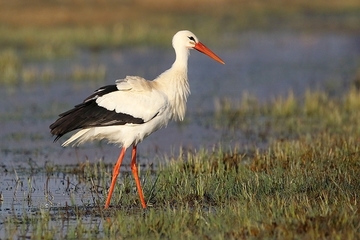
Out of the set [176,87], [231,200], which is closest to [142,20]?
[176,87]

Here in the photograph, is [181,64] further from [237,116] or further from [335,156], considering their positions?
[237,116]

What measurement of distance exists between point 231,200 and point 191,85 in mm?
11396

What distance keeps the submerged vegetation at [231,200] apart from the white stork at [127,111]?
0.51 meters

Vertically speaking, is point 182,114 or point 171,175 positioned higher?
point 182,114

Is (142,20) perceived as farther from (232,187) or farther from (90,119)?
(232,187)

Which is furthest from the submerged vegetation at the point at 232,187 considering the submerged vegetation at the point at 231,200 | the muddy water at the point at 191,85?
the muddy water at the point at 191,85

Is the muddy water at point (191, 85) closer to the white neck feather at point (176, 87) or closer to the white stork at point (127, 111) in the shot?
the white stork at point (127, 111)

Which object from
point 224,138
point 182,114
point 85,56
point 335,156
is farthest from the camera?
point 85,56

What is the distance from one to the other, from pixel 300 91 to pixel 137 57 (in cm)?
738

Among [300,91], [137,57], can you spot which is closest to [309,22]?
[137,57]

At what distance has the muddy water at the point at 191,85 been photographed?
12180 mm

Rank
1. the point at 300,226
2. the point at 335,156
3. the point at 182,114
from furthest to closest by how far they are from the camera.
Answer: the point at 335,156
the point at 182,114
the point at 300,226

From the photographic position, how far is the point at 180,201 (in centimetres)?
835

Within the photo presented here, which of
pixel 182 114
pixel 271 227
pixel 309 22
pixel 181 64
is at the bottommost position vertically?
pixel 271 227
